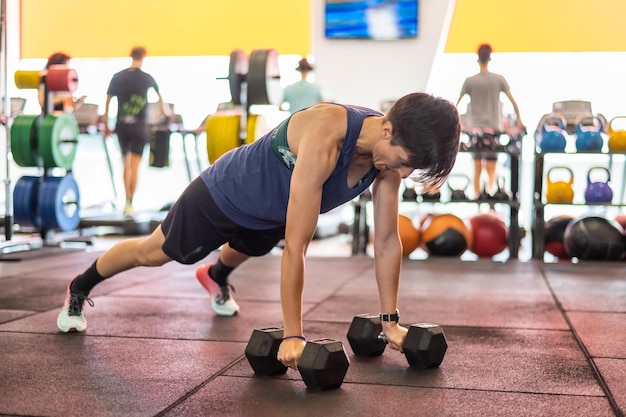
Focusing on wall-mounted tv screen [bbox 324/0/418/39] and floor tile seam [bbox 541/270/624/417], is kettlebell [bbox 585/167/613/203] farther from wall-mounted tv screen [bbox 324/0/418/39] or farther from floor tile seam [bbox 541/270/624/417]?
wall-mounted tv screen [bbox 324/0/418/39]

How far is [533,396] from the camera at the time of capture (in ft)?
4.90

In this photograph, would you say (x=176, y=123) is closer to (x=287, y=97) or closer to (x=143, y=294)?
(x=287, y=97)

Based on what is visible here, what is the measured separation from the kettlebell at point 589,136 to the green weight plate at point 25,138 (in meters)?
3.33

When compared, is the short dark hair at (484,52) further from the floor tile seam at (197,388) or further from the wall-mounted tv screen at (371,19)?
the floor tile seam at (197,388)

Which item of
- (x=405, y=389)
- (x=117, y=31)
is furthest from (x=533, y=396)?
(x=117, y=31)

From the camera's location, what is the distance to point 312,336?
214 cm

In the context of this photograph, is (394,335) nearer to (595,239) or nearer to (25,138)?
(595,239)

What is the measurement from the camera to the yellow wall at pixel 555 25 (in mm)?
7113

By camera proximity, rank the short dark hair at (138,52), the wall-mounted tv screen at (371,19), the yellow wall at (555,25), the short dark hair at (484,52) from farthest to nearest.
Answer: the yellow wall at (555,25) → the wall-mounted tv screen at (371,19) → the short dark hair at (138,52) → the short dark hair at (484,52)

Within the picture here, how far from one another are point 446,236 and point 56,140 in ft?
8.07

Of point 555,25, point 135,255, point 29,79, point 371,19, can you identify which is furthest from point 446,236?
point 555,25

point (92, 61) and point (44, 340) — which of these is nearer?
point (44, 340)

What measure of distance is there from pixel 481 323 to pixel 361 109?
103 cm

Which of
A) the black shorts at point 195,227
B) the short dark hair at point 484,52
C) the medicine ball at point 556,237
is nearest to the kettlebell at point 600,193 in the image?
the medicine ball at point 556,237
